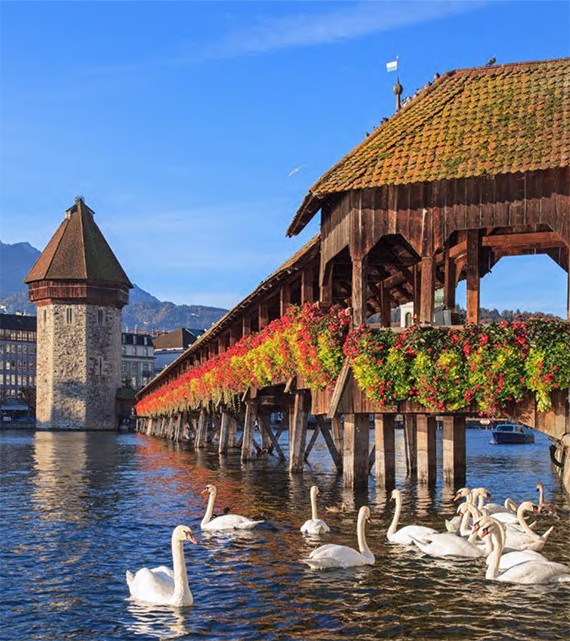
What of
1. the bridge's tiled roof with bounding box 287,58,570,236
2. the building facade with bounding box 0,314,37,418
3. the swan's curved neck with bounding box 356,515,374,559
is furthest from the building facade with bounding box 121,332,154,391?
the swan's curved neck with bounding box 356,515,374,559

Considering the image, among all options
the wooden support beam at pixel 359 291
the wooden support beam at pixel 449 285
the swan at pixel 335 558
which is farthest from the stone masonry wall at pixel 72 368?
the swan at pixel 335 558

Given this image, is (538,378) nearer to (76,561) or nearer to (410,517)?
(410,517)

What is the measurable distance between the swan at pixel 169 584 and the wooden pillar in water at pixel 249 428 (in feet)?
74.0

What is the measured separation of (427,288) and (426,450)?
18.7ft

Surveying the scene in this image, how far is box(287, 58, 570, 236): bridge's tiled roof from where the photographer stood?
19.7 meters

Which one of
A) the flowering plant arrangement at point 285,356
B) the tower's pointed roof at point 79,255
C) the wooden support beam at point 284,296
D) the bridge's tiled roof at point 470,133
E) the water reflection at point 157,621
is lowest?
the water reflection at point 157,621

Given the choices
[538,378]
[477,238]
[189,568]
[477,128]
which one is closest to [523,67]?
[477,128]

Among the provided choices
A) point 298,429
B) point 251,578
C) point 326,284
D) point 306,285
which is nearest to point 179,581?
point 251,578

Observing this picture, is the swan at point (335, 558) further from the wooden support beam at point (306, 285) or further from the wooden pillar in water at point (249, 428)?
the wooden pillar in water at point (249, 428)

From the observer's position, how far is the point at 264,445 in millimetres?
44000

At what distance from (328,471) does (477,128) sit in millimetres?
15398

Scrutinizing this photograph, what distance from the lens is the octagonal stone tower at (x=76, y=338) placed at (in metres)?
91.7

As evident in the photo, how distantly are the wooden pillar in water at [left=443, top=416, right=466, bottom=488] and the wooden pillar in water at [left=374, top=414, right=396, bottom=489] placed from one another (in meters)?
2.34

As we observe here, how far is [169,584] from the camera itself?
12.3m
